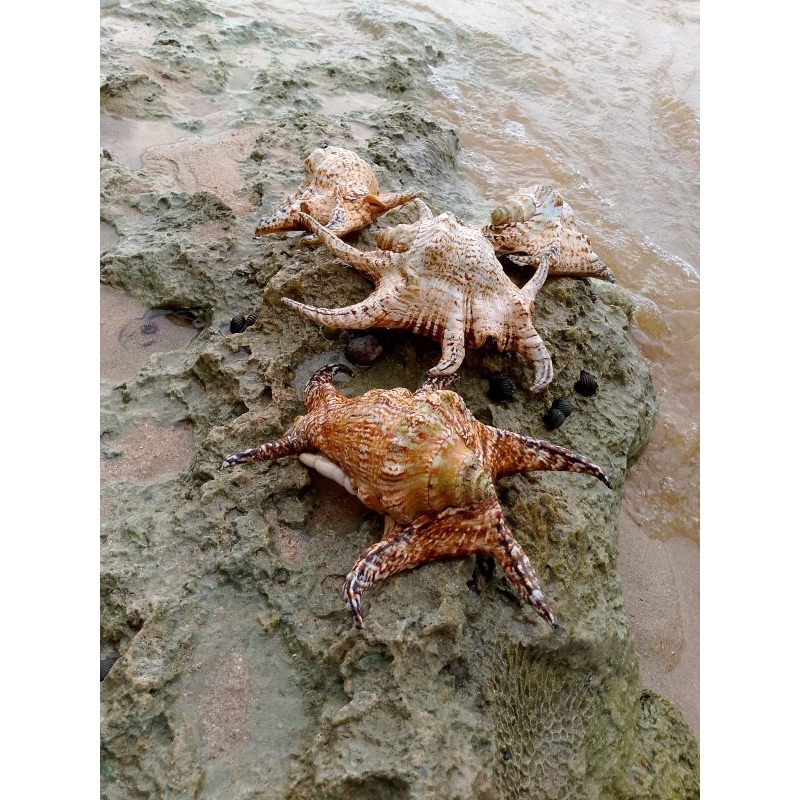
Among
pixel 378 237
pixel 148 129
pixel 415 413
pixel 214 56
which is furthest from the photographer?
pixel 214 56

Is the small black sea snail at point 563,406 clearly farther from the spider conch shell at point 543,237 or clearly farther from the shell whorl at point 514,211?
the shell whorl at point 514,211

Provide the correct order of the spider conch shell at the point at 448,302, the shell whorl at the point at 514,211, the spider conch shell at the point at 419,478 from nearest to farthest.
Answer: the spider conch shell at the point at 419,478
the spider conch shell at the point at 448,302
the shell whorl at the point at 514,211

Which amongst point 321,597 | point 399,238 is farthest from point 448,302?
point 321,597

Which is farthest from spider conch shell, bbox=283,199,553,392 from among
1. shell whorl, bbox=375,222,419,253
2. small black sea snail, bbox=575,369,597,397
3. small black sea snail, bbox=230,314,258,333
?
small black sea snail, bbox=230,314,258,333

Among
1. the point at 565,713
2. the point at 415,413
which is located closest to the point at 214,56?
the point at 415,413

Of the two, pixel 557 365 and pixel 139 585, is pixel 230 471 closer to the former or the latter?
pixel 139 585

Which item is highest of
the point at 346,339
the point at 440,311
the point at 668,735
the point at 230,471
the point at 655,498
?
the point at 440,311

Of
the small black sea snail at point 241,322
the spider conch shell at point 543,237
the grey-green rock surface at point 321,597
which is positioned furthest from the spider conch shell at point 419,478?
the spider conch shell at point 543,237
